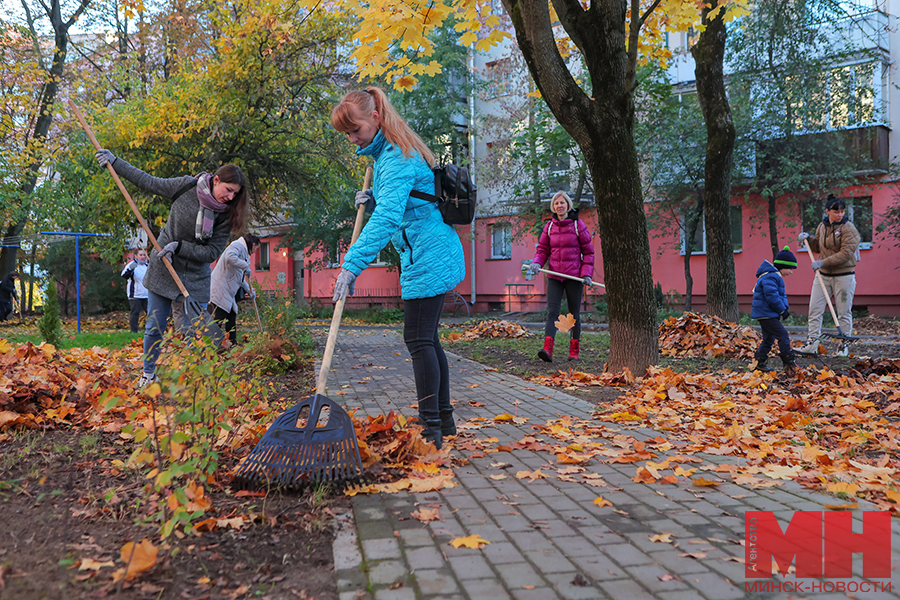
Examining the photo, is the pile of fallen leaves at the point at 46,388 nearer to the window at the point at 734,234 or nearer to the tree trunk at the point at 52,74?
the tree trunk at the point at 52,74

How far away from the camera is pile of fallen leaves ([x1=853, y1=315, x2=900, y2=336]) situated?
14.3 meters

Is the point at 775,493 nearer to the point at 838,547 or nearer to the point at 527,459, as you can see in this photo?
the point at 838,547

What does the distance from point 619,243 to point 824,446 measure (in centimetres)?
304

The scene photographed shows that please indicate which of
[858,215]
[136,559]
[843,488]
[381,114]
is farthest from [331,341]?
[858,215]

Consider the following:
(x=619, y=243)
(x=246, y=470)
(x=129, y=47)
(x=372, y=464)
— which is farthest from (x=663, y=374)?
(x=129, y=47)

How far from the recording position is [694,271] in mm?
24094

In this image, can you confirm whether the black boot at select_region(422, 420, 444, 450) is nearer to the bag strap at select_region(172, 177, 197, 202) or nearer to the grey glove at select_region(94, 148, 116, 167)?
the bag strap at select_region(172, 177, 197, 202)

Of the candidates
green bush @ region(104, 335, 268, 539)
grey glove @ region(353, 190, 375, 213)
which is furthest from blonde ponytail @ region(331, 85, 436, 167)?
green bush @ region(104, 335, 268, 539)

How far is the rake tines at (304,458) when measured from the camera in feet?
10.2

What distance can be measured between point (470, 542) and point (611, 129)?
5.01m

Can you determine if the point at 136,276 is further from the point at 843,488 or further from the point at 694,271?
the point at 694,271

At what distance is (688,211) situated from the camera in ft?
73.8

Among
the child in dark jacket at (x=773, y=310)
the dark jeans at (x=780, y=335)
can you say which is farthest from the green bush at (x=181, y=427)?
the dark jeans at (x=780, y=335)

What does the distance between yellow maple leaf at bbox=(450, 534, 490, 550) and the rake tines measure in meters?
0.74
